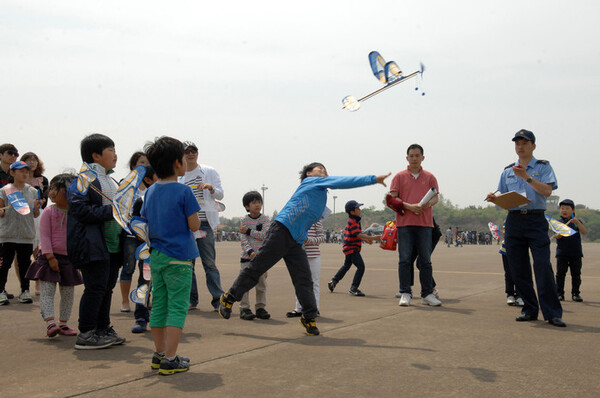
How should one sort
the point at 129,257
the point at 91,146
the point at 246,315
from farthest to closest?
1. the point at 129,257
2. the point at 246,315
3. the point at 91,146

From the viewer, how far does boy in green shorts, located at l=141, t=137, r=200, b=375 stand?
3.87 m

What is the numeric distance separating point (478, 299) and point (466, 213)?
140 metres

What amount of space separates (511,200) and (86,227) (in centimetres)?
411

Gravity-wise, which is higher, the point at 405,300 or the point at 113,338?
the point at 405,300

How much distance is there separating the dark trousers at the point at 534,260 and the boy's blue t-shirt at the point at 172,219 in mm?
3535

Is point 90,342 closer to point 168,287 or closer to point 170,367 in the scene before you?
point 168,287

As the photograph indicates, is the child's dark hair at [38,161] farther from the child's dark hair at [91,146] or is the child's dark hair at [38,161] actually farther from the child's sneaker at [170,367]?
the child's sneaker at [170,367]

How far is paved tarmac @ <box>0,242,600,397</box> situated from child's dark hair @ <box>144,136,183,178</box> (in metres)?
1.38

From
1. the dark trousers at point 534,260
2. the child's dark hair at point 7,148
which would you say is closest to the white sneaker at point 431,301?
the dark trousers at point 534,260

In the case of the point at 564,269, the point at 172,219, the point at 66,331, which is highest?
the point at 172,219

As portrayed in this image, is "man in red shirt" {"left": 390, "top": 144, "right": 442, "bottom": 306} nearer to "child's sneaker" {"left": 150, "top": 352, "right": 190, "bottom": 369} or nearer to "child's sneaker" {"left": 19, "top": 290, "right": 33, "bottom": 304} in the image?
"child's sneaker" {"left": 150, "top": 352, "right": 190, "bottom": 369}

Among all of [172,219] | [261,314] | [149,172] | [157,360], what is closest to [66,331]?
[149,172]

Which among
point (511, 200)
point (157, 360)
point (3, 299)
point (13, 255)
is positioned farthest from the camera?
point (13, 255)

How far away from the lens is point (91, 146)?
4.72 m
